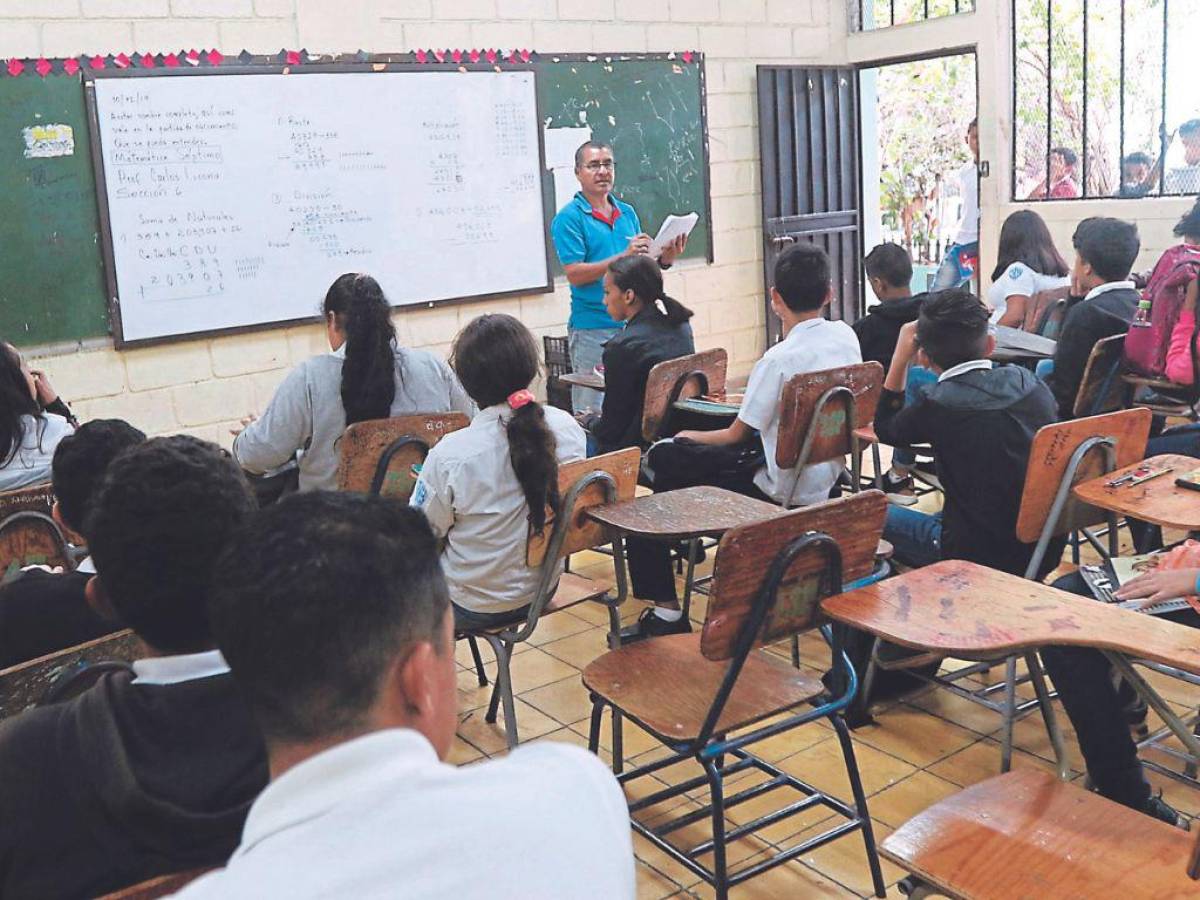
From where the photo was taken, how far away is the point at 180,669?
1.18 metres

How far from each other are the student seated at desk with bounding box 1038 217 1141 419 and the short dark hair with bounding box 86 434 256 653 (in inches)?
127

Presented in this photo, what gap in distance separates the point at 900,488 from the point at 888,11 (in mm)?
4073

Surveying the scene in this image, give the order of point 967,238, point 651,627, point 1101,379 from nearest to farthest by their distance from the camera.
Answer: point 651,627 → point 1101,379 → point 967,238

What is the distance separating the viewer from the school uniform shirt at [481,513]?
8.22ft

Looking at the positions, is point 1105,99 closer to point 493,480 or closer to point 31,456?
point 493,480

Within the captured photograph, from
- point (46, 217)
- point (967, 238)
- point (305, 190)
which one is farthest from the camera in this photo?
point (967, 238)

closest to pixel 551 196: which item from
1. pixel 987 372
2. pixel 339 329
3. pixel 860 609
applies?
pixel 339 329

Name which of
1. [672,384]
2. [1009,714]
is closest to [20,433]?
[672,384]

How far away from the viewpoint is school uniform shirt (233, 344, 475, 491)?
3.26 metres

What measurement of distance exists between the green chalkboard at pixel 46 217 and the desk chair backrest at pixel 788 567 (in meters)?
3.65

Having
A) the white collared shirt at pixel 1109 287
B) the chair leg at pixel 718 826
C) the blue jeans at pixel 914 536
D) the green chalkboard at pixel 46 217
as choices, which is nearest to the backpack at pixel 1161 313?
the white collared shirt at pixel 1109 287

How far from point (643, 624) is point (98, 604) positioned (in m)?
2.22

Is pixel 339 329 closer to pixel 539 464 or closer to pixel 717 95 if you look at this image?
pixel 539 464

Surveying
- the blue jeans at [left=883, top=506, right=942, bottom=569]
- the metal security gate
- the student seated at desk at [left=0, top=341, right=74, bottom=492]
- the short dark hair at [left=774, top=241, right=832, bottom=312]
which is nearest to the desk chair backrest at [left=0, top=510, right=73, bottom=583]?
the student seated at desk at [left=0, top=341, right=74, bottom=492]
